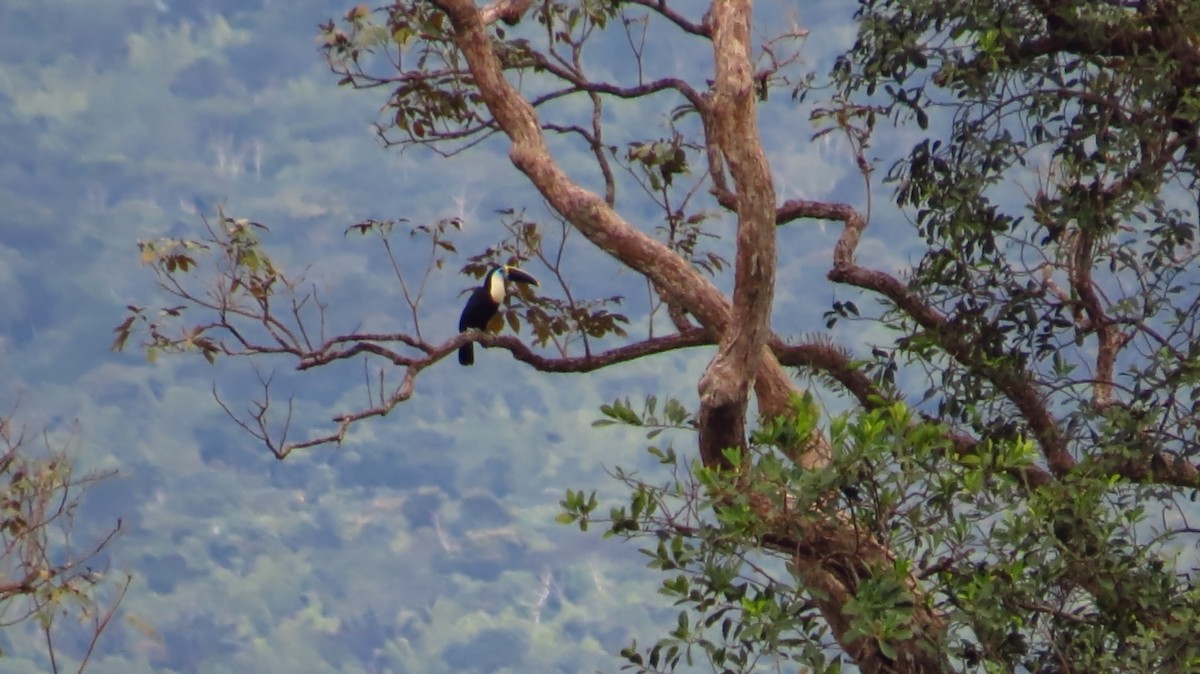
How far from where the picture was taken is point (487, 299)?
8719 mm

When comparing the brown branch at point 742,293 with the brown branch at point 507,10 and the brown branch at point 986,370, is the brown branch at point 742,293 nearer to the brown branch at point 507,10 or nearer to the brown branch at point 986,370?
the brown branch at point 986,370

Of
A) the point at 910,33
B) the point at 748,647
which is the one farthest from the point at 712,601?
the point at 910,33

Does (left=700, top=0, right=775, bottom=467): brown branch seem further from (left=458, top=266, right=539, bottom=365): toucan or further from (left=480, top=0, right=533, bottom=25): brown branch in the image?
(left=458, top=266, right=539, bottom=365): toucan

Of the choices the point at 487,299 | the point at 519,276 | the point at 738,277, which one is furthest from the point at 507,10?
the point at 487,299

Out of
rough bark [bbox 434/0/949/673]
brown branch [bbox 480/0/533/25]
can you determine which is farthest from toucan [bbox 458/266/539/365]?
rough bark [bbox 434/0/949/673]

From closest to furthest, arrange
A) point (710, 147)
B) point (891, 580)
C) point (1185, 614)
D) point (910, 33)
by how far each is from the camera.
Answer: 1. point (891, 580)
2. point (1185, 614)
3. point (910, 33)
4. point (710, 147)

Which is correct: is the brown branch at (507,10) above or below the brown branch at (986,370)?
above

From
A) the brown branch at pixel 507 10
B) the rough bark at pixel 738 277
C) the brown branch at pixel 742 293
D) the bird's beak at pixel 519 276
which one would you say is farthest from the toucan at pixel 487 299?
the brown branch at pixel 742 293

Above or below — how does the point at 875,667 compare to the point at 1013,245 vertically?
below

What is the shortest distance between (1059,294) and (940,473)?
235 cm

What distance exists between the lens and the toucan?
7789 millimetres

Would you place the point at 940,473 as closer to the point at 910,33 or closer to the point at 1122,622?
the point at 1122,622

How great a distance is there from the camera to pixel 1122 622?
14.0ft

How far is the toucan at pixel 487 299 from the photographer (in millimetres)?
7789
